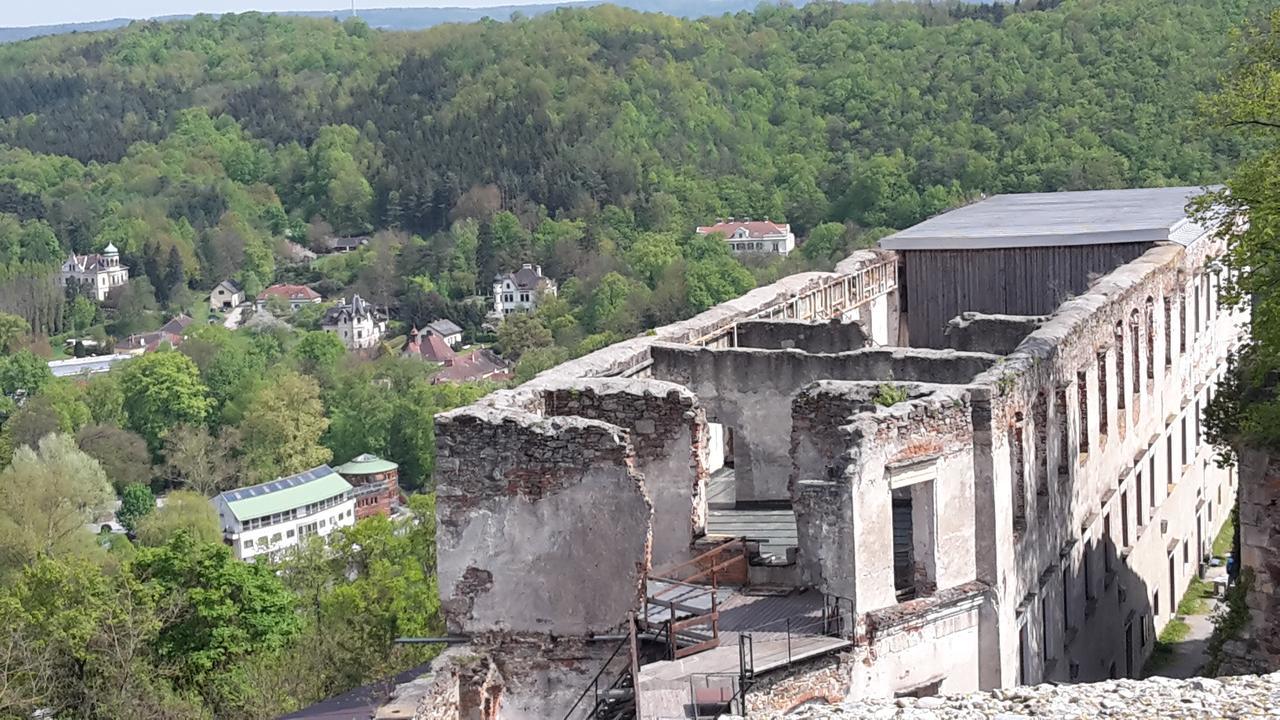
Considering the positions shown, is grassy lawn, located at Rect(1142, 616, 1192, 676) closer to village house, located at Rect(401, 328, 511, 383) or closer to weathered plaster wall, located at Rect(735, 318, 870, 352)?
weathered plaster wall, located at Rect(735, 318, 870, 352)

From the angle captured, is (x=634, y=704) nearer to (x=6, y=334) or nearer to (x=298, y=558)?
(x=298, y=558)

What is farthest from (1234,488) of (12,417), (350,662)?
(12,417)

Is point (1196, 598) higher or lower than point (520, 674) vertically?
lower

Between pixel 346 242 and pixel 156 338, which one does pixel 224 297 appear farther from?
pixel 156 338

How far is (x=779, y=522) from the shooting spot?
875 inches

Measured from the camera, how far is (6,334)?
141 meters

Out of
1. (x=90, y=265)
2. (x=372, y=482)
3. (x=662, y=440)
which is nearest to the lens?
(x=662, y=440)

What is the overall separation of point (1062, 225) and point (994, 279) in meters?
2.37

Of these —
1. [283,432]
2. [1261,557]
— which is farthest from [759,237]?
[1261,557]

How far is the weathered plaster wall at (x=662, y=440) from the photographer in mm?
20422

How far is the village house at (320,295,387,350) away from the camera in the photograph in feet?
476

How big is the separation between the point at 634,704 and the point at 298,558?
39386mm

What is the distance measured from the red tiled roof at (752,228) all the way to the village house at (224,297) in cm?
4767

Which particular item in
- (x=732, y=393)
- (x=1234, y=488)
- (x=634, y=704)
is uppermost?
(x=732, y=393)
